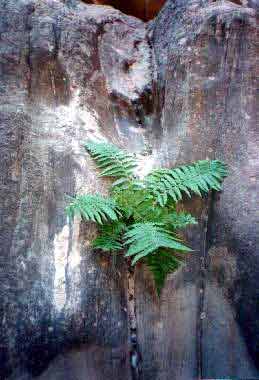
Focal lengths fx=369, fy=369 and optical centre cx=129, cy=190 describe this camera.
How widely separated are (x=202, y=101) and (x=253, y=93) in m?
0.49

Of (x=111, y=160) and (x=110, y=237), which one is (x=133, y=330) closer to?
(x=110, y=237)

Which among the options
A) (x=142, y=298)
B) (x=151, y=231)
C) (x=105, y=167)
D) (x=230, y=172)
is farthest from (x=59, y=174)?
(x=230, y=172)

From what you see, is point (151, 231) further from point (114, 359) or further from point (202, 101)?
point (202, 101)

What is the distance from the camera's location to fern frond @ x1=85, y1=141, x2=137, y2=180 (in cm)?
323

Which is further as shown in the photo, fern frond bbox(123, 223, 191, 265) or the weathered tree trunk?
the weathered tree trunk

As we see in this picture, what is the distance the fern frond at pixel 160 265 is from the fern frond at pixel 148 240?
0.71ft

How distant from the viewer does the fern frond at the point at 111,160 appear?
3227 mm

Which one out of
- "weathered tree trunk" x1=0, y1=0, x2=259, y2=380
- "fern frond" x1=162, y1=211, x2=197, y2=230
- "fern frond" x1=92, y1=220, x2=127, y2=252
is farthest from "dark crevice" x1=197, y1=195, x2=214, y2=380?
"fern frond" x1=92, y1=220, x2=127, y2=252

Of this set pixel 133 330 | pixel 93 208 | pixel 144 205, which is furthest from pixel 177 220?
pixel 133 330

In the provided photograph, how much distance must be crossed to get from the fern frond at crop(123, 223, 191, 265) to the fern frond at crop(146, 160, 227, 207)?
1.04 feet

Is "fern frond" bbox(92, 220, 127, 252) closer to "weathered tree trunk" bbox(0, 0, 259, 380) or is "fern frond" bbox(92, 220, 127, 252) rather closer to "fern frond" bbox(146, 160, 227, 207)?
"weathered tree trunk" bbox(0, 0, 259, 380)

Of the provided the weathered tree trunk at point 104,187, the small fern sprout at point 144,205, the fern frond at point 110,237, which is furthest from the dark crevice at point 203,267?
the fern frond at point 110,237

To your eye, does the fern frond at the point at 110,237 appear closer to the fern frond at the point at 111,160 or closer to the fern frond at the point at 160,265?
the fern frond at the point at 160,265

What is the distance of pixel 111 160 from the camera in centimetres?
327
